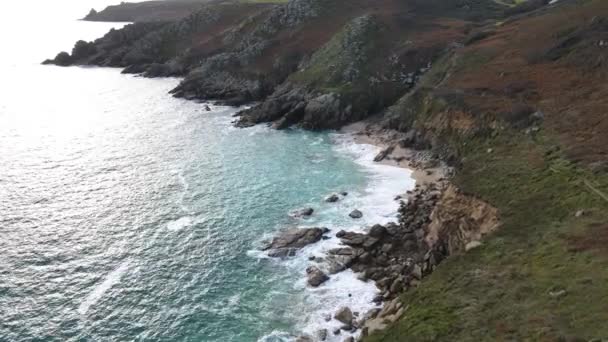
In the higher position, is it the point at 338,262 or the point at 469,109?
the point at 469,109

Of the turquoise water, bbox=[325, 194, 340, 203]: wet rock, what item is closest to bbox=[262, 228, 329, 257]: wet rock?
the turquoise water

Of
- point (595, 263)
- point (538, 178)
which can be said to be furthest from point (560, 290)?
point (538, 178)

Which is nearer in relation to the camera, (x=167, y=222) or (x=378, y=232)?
(x=378, y=232)

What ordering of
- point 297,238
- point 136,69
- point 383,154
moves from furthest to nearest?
point 136,69 → point 383,154 → point 297,238

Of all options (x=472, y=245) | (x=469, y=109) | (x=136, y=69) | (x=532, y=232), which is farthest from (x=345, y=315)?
(x=136, y=69)

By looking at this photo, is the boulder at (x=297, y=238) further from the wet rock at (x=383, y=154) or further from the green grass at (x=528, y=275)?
the wet rock at (x=383, y=154)

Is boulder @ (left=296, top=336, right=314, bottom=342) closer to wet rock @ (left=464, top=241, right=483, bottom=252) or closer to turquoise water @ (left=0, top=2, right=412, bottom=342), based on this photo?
turquoise water @ (left=0, top=2, right=412, bottom=342)

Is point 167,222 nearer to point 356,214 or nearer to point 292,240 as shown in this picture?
point 292,240

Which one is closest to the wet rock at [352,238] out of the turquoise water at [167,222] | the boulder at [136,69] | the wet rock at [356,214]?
the turquoise water at [167,222]

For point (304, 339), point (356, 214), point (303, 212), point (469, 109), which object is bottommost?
point (304, 339)

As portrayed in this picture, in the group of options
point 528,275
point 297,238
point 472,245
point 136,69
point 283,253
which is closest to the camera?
point 528,275
